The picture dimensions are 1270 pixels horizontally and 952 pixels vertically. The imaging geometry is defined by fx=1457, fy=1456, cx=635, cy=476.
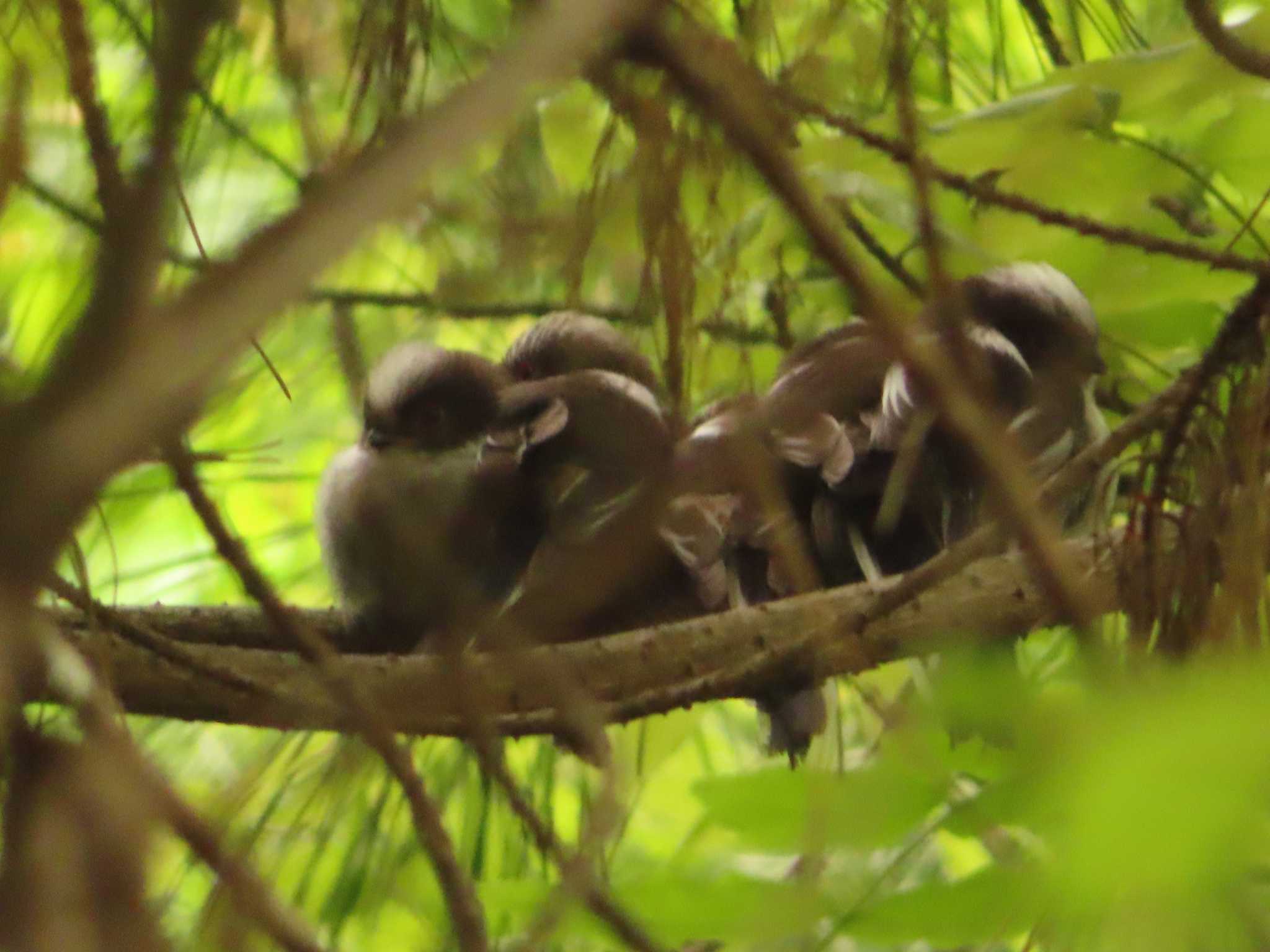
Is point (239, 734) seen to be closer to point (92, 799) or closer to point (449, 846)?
point (449, 846)

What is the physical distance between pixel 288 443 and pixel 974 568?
71 centimetres

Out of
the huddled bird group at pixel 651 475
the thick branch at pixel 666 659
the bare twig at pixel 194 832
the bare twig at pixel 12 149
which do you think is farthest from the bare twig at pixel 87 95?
the huddled bird group at pixel 651 475

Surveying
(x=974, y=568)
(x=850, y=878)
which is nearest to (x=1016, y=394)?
(x=974, y=568)

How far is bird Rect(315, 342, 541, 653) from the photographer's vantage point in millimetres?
974

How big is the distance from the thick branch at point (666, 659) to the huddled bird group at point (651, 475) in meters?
0.06

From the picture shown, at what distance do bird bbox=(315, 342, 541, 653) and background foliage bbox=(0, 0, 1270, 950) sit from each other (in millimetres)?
69

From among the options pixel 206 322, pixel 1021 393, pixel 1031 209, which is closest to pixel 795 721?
pixel 1021 393

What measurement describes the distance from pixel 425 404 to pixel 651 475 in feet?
0.62

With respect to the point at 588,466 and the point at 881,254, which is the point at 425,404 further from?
the point at 881,254

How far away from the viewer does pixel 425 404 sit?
1002 millimetres

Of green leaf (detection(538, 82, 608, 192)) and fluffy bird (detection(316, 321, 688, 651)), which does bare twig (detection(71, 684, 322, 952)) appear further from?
green leaf (detection(538, 82, 608, 192))

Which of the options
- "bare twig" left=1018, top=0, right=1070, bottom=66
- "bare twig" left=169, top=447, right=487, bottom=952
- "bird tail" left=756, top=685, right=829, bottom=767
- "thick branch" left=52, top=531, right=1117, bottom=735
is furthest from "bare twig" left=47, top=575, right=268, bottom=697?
"bare twig" left=1018, top=0, right=1070, bottom=66

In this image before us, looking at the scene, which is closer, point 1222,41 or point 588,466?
point 1222,41

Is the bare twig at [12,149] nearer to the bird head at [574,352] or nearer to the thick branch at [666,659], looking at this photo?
the thick branch at [666,659]
